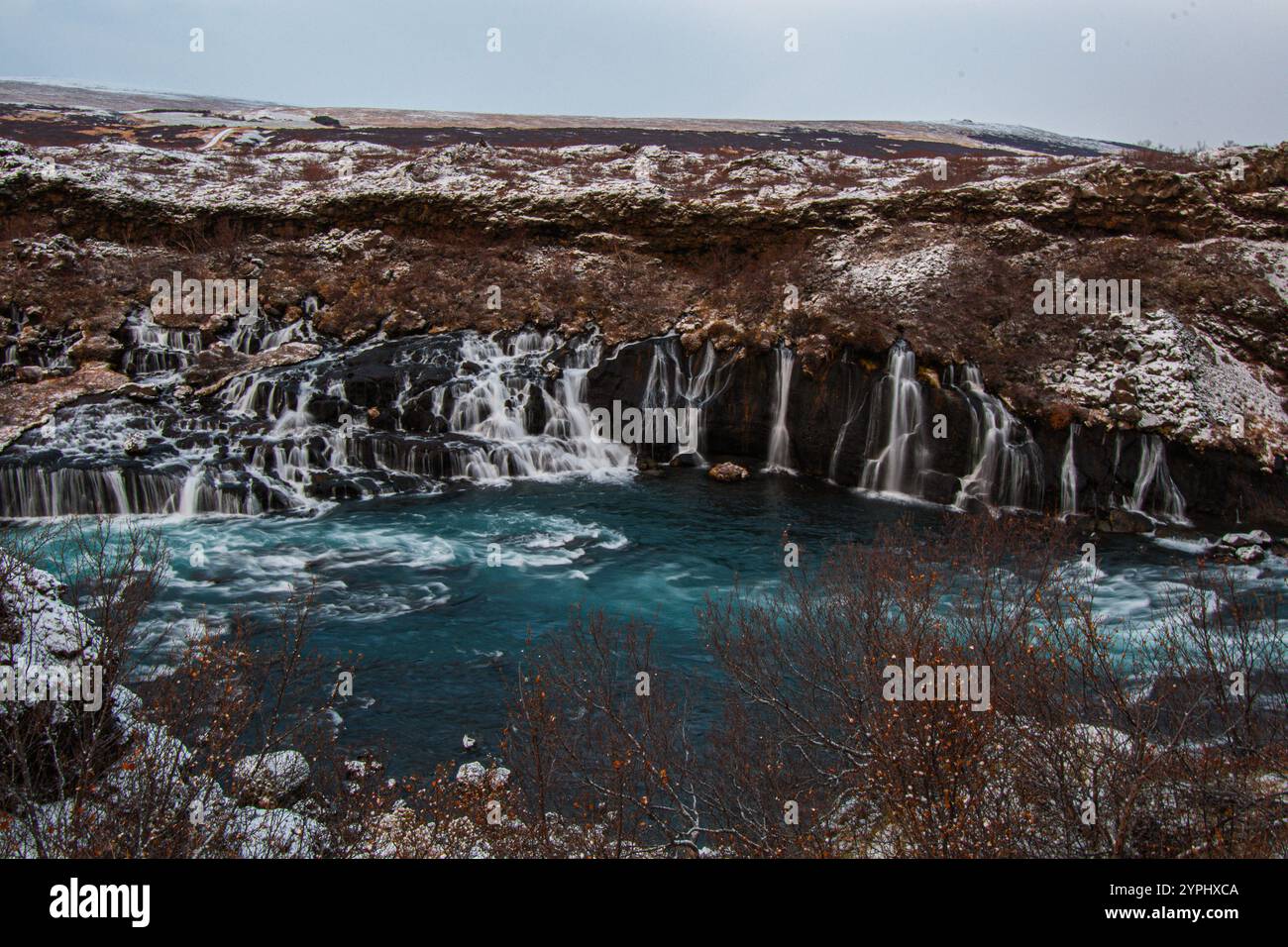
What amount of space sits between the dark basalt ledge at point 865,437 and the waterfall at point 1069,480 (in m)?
0.13

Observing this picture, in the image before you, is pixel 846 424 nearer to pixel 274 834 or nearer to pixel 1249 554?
pixel 1249 554

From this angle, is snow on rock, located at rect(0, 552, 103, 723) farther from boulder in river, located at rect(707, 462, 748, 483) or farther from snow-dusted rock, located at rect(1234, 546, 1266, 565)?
snow-dusted rock, located at rect(1234, 546, 1266, 565)

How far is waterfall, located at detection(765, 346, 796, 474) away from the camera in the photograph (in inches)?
1217

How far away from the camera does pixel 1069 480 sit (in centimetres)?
2669

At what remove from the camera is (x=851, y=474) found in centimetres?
2930

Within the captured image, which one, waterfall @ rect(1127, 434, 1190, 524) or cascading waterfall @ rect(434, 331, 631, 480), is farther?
cascading waterfall @ rect(434, 331, 631, 480)

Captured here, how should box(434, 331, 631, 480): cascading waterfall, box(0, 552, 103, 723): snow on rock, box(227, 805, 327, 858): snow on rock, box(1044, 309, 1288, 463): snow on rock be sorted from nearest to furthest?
box(227, 805, 327, 858): snow on rock, box(0, 552, 103, 723): snow on rock, box(1044, 309, 1288, 463): snow on rock, box(434, 331, 631, 480): cascading waterfall

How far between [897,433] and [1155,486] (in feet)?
25.3

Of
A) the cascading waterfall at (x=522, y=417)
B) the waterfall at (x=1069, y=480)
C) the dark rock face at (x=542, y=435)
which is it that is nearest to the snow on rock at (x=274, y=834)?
the dark rock face at (x=542, y=435)

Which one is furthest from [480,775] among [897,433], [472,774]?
[897,433]

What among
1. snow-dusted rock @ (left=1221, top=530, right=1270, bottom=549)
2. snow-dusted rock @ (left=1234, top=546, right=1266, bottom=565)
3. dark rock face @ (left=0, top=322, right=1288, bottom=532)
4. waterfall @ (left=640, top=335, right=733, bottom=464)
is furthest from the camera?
waterfall @ (left=640, top=335, right=733, bottom=464)

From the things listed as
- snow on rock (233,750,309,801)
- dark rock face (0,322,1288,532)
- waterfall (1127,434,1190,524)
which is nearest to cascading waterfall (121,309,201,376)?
dark rock face (0,322,1288,532)

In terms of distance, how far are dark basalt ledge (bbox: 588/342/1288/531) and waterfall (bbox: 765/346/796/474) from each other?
0.59 feet
